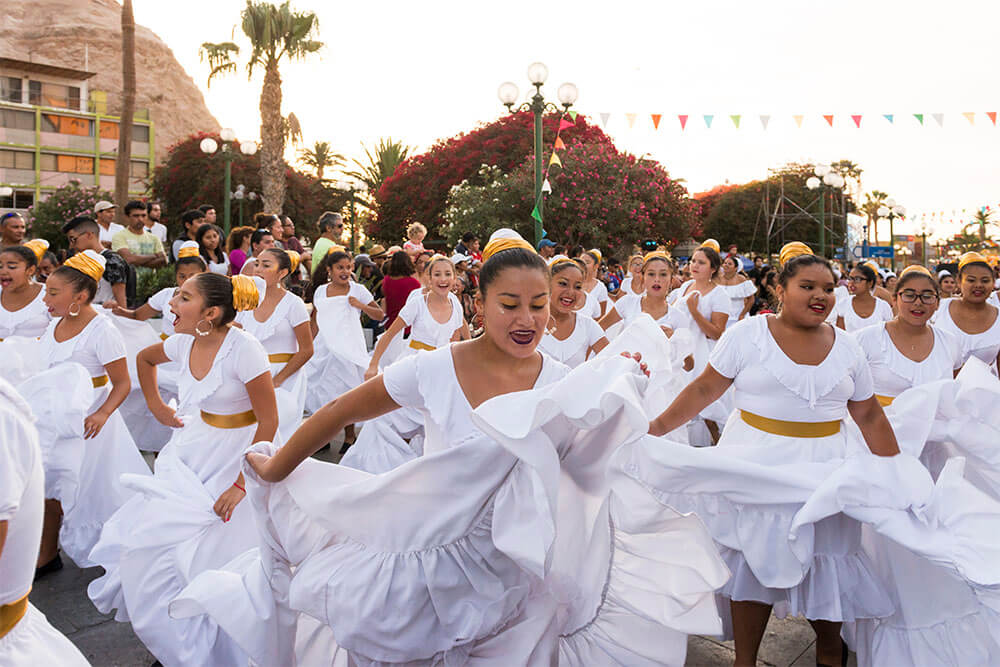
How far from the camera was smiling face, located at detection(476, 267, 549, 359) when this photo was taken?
303 cm

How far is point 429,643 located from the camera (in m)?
2.79

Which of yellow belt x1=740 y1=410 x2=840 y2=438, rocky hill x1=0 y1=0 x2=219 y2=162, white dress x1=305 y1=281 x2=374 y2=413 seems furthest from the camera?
rocky hill x1=0 y1=0 x2=219 y2=162

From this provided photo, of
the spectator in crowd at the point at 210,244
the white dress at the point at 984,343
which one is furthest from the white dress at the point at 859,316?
the spectator in crowd at the point at 210,244

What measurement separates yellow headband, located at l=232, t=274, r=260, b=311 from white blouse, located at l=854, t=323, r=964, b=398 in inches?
152

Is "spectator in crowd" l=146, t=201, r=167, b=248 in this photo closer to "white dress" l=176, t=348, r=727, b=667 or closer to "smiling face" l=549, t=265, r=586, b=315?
"smiling face" l=549, t=265, r=586, b=315

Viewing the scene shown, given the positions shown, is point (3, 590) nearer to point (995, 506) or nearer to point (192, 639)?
point (192, 639)

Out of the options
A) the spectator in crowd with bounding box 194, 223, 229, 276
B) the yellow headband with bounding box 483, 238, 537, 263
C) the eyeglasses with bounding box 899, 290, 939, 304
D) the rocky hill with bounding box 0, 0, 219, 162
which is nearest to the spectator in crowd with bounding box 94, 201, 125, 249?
the spectator in crowd with bounding box 194, 223, 229, 276

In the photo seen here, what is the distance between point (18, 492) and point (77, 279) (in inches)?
152

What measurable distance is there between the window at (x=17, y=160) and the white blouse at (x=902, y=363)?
72.5 metres

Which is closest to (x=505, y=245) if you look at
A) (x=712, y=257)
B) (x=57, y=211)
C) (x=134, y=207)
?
(x=712, y=257)

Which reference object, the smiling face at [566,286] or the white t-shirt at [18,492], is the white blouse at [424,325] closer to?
the smiling face at [566,286]

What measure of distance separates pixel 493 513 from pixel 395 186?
122 feet

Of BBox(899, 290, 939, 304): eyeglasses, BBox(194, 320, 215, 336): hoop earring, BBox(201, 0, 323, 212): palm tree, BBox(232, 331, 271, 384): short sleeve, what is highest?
BBox(201, 0, 323, 212): palm tree

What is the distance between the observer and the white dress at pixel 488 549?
2676 mm
